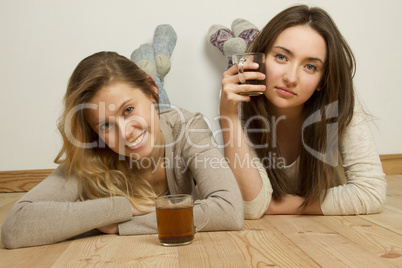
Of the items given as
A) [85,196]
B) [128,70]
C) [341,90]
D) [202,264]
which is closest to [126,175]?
[85,196]

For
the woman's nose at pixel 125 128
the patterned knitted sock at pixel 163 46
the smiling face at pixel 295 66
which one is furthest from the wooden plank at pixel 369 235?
the patterned knitted sock at pixel 163 46

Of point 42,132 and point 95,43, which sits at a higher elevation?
point 95,43

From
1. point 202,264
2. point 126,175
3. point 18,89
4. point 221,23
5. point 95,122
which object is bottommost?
point 202,264

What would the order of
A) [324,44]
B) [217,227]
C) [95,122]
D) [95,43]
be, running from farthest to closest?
[95,43] < [324,44] < [95,122] < [217,227]

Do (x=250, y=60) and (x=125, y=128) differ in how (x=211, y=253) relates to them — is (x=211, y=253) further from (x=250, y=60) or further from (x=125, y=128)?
(x=250, y=60)

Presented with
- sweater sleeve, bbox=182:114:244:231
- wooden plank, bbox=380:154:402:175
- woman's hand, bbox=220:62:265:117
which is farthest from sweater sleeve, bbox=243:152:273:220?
wooden plank, bbox=380:154:402:175

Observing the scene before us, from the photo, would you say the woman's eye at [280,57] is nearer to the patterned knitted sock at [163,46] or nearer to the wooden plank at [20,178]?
the patterned knitted sock at [163,46]

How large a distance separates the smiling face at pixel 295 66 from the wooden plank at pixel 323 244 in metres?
0.44

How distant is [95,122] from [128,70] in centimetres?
23

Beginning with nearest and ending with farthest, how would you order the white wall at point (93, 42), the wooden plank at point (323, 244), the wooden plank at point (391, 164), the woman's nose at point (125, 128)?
the wooden plank at point (323, 244), the woman's nose at point (125, 128), the white wall at point (93, 42), the wooden plank at point (391, 164)

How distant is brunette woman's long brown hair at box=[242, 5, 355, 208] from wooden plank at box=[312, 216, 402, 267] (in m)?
0.14

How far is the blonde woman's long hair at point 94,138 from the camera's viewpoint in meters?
1.51

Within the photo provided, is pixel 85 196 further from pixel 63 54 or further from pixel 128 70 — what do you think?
pixel 63 54

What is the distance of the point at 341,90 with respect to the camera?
1675mm
